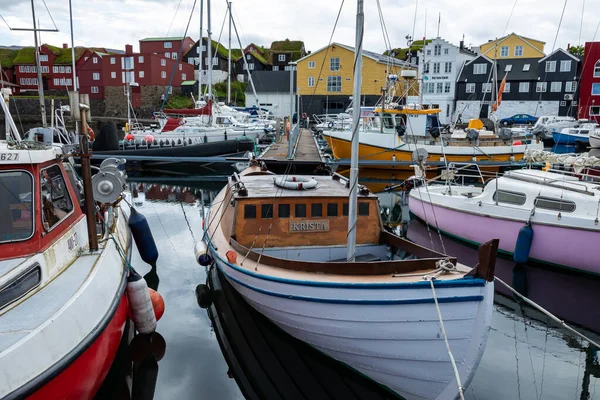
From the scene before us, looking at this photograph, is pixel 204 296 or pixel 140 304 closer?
pixel 140 304

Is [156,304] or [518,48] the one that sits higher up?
[518,48]

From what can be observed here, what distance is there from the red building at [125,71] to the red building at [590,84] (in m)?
45.2

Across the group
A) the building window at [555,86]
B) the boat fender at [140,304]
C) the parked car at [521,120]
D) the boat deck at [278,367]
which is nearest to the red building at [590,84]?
the building window at [555,86]

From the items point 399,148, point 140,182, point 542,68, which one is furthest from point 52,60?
point 542,68

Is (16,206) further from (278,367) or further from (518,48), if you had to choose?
(518,48)

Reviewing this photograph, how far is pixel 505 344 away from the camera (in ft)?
26.4

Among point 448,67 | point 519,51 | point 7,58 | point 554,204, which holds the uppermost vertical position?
point 519,51

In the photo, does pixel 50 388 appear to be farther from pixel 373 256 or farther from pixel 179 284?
pixel 179 284

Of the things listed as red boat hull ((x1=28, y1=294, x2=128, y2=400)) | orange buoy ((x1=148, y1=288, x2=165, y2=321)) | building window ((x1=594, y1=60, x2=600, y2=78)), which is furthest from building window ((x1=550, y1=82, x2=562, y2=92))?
red boat hull ((x1=28, y1=294, x2=128, y2=400))

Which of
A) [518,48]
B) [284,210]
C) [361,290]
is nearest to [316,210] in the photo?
[284,210]

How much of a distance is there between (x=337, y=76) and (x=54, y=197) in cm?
5035

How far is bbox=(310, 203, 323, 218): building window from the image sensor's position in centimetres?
845

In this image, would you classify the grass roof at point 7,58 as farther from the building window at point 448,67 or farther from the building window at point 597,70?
the building window at point 597,70

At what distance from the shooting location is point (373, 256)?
835cm
